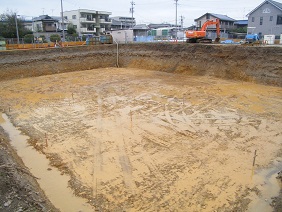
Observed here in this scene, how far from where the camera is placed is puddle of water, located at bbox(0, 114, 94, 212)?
498 cm

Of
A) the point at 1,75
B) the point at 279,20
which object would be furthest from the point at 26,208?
the point at 279,20

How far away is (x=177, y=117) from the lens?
9.75 metres

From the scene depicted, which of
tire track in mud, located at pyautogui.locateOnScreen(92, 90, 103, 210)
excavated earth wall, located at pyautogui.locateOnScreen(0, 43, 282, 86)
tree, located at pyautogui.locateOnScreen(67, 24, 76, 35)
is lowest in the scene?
tire track in mud, located at pyautogui.locateOnScreen(92, 90, 103, 210)

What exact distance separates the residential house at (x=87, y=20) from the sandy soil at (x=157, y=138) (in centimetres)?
2653

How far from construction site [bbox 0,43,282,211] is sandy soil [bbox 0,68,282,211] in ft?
0.10

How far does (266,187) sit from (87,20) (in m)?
38.9

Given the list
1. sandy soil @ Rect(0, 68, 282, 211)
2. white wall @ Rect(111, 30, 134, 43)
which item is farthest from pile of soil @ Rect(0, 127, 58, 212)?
white wall @ Rect(111, 30, 134, 43)

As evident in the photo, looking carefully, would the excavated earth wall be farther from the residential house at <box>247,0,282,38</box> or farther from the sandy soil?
the residential house at <box>247,0,282,38</box>

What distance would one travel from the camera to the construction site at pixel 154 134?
5207mm

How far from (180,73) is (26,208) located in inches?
654

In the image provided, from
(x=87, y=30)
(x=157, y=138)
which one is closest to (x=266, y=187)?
(x=157, y=138)

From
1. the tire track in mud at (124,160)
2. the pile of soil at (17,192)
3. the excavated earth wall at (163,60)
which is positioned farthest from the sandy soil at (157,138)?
the excavated earth wall at (163,60)

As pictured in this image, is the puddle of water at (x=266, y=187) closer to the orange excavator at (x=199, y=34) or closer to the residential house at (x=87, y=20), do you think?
the orange excavator at (x=199, y=34)

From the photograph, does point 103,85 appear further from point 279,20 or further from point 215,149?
point 279,20
